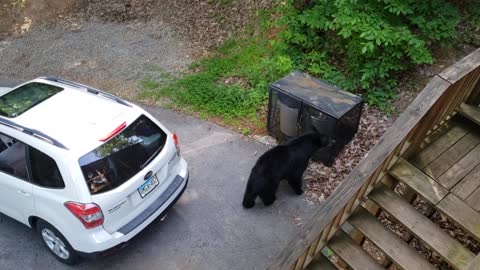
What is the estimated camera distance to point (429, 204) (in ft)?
12.0

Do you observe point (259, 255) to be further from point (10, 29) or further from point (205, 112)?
point (10, 29)

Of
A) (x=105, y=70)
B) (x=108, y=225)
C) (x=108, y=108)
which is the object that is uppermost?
(x=108, y=108)

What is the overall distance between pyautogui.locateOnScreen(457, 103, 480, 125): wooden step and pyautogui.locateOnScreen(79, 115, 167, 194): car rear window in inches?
143

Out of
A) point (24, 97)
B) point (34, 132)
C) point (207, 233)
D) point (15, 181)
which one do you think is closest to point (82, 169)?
point (34, 132)

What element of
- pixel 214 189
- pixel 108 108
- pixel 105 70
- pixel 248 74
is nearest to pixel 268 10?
pixel 248 74

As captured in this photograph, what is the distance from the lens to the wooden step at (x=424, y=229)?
10.6 ft

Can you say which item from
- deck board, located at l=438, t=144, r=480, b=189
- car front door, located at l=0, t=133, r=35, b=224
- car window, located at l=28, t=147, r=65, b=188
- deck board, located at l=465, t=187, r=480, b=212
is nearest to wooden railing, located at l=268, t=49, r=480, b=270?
deck board, located at l=438, t=144, r=480, b=189

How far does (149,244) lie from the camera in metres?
5.97

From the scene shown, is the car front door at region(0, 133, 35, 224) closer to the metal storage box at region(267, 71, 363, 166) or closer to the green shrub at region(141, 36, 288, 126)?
the green shrub at region(141, 36, 288, 126)

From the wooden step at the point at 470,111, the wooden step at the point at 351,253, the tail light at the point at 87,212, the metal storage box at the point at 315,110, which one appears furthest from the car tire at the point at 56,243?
the wooden step at the point at 470,111

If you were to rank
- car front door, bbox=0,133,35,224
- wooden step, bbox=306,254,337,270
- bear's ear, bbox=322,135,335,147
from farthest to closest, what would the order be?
bear's ear, bbox=322,135,335,147
car front door, bbox=0,133,35,224
wooden step, bbox=306,254,337,270

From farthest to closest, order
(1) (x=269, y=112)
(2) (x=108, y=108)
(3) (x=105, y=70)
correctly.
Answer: (3) (x=105, y=70)
(1) (x=269, y=112)
(2) (x=108, y=108)

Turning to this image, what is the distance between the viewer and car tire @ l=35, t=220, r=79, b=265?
5272mm

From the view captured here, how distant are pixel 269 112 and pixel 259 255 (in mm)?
2755
